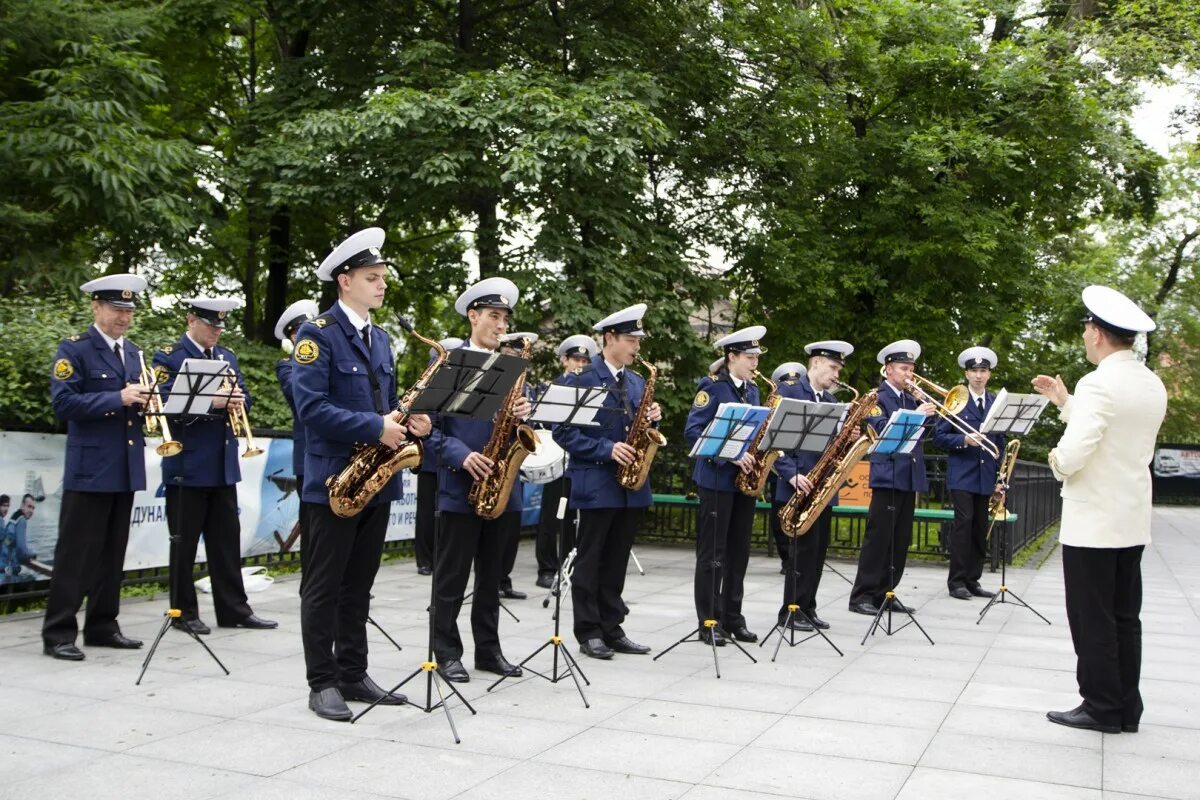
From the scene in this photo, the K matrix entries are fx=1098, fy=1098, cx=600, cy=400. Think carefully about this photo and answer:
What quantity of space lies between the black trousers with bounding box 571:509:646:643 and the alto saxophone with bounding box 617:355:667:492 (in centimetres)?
30

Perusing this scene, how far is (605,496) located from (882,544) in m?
3.43

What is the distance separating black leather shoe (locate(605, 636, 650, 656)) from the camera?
26.6 ft

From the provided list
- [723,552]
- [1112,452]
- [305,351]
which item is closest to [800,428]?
[723,552]

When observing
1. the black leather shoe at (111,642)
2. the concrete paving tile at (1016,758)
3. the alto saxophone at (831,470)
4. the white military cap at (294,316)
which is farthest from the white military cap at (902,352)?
the black leather shoe at (111,642)

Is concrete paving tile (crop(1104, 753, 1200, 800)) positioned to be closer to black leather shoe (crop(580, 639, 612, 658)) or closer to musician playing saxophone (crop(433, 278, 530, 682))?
black leather shoe (crop(580, 639, 612, 658))

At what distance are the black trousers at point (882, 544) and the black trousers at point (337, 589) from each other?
17.7 ft

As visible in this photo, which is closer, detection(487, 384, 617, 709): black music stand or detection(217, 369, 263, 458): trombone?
detection(487, 384, 617, 709): black music stand

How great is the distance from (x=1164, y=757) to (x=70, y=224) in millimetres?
13058

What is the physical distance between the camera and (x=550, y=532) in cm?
1191

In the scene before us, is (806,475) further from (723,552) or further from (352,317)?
(352,317)

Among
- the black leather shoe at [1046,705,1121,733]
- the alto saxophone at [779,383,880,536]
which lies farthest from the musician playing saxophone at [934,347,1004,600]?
the black leather shoe at [1046,705,1121,733]

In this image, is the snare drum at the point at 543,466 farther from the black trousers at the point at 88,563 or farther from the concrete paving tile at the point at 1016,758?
the concrete paving tile at the point at 1016,758

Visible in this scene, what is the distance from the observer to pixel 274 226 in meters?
19.2

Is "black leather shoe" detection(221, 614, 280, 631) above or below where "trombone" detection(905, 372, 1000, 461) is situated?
below
